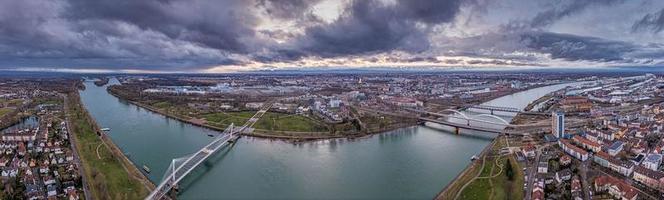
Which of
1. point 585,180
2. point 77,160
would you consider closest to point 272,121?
point 77,160

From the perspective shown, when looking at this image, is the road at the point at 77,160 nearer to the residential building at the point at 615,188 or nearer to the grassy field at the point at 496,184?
the grassy field at the point at 496,184

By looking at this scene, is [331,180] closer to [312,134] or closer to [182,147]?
[312,134]

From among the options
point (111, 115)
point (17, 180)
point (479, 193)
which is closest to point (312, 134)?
point (479, 193)

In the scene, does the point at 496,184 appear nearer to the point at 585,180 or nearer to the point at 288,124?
the point at 585,180

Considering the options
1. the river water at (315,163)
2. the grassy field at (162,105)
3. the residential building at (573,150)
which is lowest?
the river water at (315,163)

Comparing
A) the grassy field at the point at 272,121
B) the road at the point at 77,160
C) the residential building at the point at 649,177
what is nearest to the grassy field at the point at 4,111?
the road at the point at 77,160

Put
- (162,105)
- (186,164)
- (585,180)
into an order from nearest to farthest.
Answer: (585,180) → (186,164) → (162,105)
